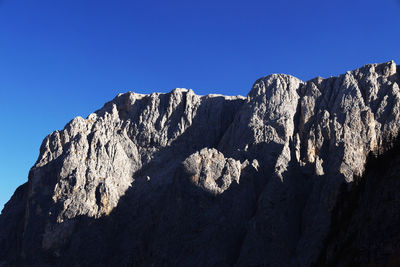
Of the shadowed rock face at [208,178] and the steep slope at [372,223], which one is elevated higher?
the shadowed rock face at [208,178]

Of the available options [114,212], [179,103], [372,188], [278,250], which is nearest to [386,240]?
[372,188]

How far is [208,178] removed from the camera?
66500 millimetres

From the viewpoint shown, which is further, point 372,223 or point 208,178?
point 208,178

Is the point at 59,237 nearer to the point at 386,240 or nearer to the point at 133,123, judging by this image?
the point at 133,123

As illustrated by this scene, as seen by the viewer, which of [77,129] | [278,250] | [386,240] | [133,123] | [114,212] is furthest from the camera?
[133,123]

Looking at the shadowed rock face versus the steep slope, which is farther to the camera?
the shadowed rock face

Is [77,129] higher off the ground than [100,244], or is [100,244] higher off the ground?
[77,129]

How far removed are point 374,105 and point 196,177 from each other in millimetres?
31480

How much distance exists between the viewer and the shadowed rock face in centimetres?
5975

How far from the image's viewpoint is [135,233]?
220ft

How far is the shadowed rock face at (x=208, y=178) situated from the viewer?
5975 cm

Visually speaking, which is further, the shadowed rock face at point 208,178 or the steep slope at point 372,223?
the shadowed rock face at point 208,178

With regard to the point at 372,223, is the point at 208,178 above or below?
above

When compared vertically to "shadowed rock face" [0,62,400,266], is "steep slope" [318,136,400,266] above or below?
below
